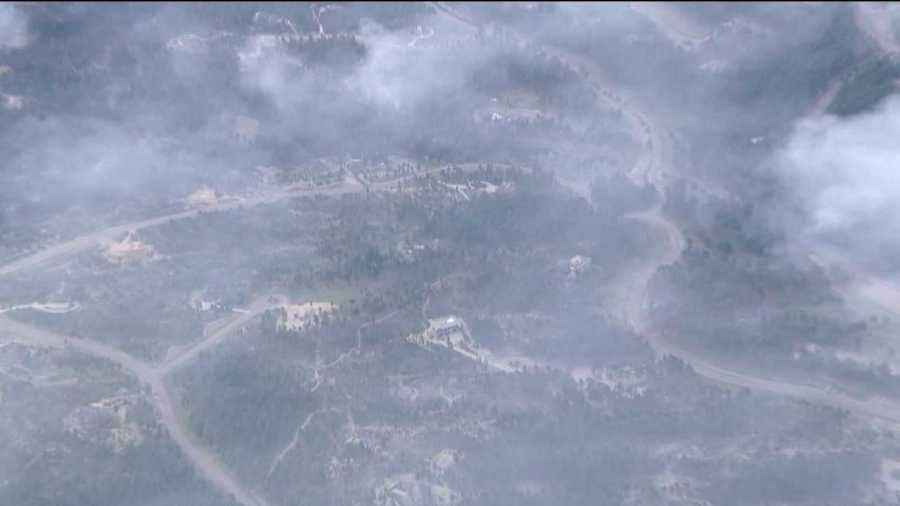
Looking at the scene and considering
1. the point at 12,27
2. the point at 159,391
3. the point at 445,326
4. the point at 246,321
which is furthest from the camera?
the point at 12,27

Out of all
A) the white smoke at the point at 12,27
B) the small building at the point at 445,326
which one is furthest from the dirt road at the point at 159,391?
the white smoke at the point at 12,27

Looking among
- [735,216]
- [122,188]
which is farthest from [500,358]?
[122,188]

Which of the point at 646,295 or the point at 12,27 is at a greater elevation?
the point at 646,295

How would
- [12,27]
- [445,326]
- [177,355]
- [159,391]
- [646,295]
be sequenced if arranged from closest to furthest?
1. [159,391]
2. [177,355]
3. [445,326]
4. [646,295]
5. [12,27]

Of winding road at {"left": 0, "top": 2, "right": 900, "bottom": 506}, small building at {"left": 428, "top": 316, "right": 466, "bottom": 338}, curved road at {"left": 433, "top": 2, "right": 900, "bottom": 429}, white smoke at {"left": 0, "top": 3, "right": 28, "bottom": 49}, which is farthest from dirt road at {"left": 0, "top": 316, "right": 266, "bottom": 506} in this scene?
white smoke at {"left": 0, "top": 3, "right": 28, "bottom": 49}

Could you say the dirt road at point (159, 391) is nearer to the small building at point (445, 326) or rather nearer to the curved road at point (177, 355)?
the curved road at point (177, 355)

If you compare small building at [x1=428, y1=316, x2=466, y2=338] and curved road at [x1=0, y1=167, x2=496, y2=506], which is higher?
small building at [x1=428, y1=316, x2=466, y2=338]

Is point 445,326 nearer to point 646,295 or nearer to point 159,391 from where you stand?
point 646,295

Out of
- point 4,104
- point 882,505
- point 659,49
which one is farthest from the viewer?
point 659,49

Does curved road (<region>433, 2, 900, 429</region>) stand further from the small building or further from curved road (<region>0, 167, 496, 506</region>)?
curved road (<region>0, 167, 496, 506</region>)

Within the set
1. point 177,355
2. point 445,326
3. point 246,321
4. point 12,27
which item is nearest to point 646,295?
point 445,326

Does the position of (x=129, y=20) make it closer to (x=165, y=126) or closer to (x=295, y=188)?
(x=165, y=126)
